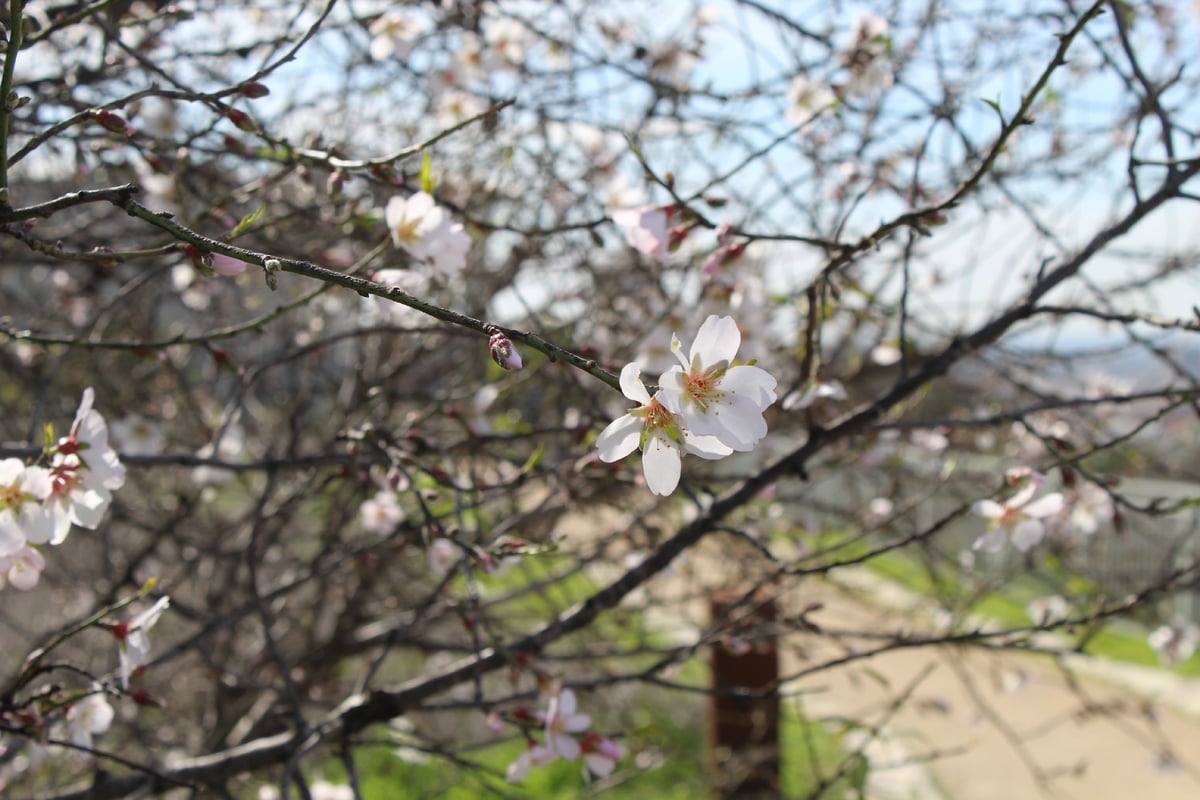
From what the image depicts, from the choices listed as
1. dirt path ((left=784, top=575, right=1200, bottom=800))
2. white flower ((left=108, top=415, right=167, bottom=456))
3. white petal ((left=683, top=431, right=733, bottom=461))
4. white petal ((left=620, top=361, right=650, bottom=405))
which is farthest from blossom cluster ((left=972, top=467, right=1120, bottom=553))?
dirt path ((left=784, top=575, right=1200, bottom=800))

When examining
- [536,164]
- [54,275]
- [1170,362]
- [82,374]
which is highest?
[54,275]

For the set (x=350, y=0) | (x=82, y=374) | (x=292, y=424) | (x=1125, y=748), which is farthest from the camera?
(x=1125, y=748)

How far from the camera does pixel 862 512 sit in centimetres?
337

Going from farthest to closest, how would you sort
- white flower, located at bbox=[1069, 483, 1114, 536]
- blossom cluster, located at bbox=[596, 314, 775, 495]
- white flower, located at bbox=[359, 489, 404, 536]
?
white flower, located at bbox=[1069, 483, 1114, 536] → white flower, located at bbox=[359, 489, 404, 536] → blossom cluster, located at bbox=[596, 314, 775, 495]

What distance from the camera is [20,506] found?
1141 millimetres

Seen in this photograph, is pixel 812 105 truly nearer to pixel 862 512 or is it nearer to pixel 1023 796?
pixel 862 512

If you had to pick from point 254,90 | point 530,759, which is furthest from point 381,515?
point 254,90

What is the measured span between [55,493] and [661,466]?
82cm

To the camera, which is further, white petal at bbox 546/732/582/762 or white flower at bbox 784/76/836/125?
white flower at bbox 784/76/836/125

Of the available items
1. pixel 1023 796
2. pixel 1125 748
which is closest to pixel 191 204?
pixel 1023 796

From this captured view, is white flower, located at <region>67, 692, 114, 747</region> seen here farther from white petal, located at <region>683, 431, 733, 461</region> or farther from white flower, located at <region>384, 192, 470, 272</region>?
white petal, located at <region>683, 431, 733, 461</region>

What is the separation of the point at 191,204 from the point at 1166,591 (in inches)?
97.0

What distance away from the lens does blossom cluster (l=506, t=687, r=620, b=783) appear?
5.07 ft

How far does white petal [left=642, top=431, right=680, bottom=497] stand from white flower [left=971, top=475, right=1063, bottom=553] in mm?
868
